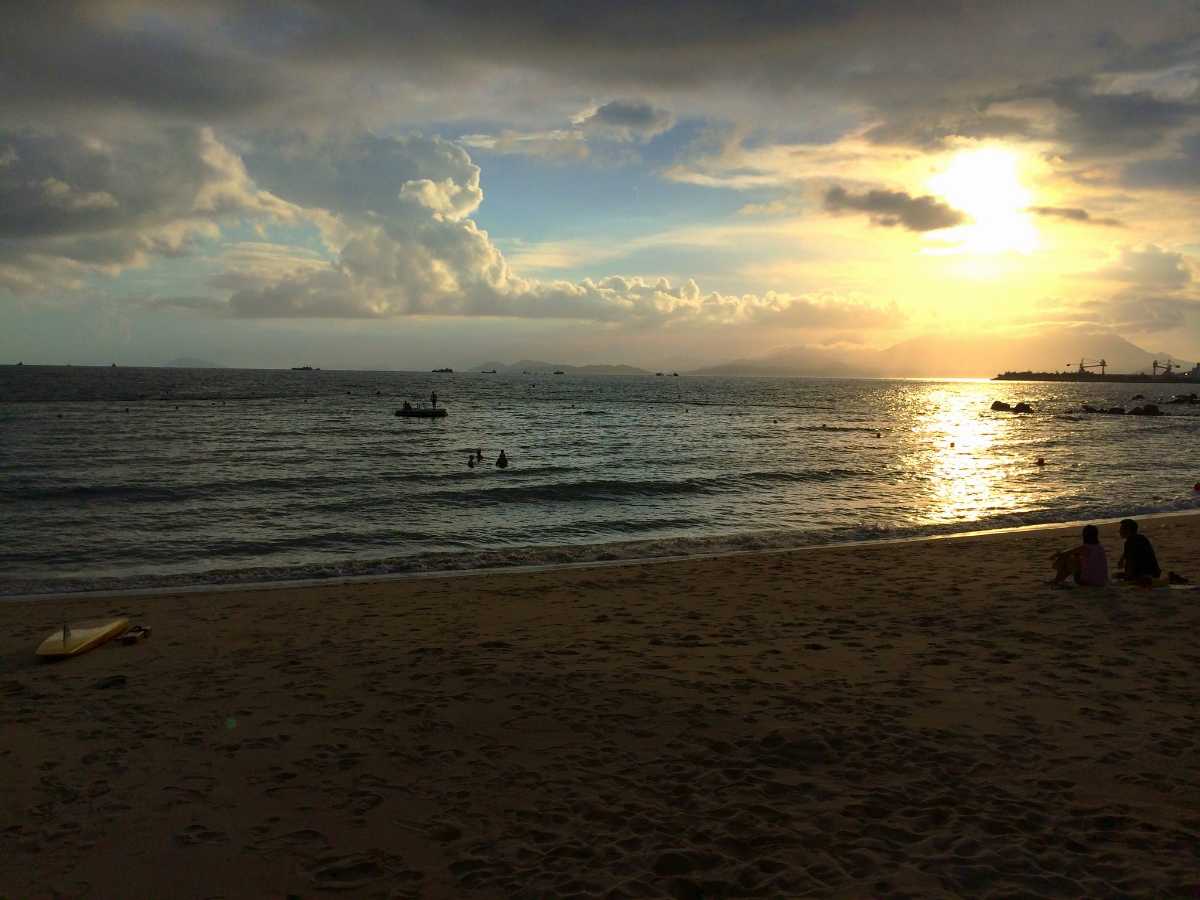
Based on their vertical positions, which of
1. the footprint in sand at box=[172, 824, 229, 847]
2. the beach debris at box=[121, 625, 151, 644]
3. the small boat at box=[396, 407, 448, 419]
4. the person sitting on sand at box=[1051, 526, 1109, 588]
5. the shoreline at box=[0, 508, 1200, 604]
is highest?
the small boat at box=[396, 407, 448, 419]

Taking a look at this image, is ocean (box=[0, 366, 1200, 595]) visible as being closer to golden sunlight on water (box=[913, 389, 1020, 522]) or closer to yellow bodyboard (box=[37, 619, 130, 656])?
golden sunlight on water (box=[913, 389, 1020, 522])

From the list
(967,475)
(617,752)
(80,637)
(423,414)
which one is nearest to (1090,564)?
(617,752)

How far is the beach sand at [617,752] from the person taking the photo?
5.54 metres

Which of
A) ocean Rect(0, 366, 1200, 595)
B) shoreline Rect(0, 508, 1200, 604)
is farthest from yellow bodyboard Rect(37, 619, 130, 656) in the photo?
ocean Rect(0, 366, 1200, 595)

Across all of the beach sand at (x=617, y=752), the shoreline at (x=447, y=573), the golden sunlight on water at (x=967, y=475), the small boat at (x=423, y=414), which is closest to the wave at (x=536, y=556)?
the shoreline at (x=447, y=573)

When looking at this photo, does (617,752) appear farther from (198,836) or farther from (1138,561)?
(1138,561)

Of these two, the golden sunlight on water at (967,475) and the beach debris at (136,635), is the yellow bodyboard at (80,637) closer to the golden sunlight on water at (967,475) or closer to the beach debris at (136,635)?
the beach debris at (136,635)

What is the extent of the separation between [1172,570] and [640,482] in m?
18.9

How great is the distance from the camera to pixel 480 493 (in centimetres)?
2862

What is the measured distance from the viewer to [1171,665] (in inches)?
375

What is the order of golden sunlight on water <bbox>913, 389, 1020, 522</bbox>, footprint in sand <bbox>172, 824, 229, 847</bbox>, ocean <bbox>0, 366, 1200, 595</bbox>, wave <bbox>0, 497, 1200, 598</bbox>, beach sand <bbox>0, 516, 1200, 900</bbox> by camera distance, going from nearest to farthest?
beach sand <bbox>0, 516, 1200, 900</bbox> < footprint in sand <bbox>172, 824, 229, 847</bbox> < wave <bbox>0, 497, 1200, 598</bbox> < ocean <bbox>0, 366, 1200, 595</bbox> < golden sunlight on water <bbox>913, 389, 1020, 522</bbox>

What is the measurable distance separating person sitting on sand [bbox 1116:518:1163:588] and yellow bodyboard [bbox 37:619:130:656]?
16.6 m

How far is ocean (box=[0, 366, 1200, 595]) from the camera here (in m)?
19.2

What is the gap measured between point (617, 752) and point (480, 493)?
71.4 ft
